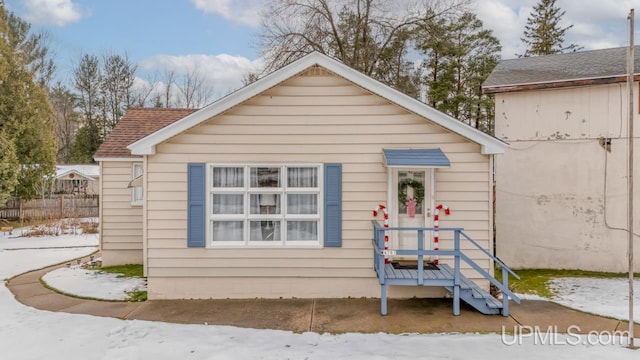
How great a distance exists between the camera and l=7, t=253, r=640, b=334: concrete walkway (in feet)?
18.5

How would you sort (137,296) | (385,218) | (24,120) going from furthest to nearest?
(24,120) → (137,296) → (385,218)

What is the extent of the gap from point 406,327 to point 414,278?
78cm

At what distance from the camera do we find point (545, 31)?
87.1ft

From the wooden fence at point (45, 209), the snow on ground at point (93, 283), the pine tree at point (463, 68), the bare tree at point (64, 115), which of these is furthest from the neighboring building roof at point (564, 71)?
the bare tree at point (64, 115)

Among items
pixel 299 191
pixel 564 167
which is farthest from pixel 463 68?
pixel 299 191

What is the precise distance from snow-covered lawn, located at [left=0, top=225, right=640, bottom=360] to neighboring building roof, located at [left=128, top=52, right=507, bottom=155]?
2985mm

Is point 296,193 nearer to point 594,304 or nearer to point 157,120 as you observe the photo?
point 594,304

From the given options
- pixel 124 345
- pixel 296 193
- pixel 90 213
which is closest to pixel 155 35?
pixel 90 213

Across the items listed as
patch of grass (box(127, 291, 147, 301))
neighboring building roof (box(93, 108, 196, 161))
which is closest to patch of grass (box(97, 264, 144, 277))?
patch of grass (box(127, 291, 147, 301))

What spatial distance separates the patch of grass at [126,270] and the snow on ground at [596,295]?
881 centimetres

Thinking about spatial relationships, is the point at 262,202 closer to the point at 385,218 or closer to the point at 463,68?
the point at 385,218

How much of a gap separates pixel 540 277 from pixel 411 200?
155 inches

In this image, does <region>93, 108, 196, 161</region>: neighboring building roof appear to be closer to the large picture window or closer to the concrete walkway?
the concrete walkway

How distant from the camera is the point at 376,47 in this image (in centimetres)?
1845
